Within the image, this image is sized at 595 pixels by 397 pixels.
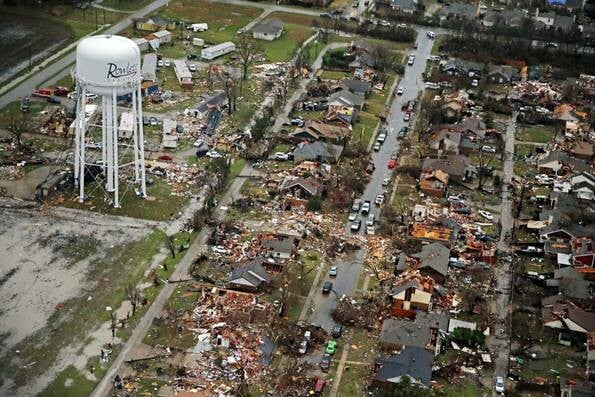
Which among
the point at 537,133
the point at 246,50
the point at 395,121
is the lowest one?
the point at 246,50

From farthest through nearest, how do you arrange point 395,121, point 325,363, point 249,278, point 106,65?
1. point 395,121
2. point 106,65
3. point 249,278
4. point 325,363

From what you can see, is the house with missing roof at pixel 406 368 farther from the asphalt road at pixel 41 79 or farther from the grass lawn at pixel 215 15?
the grass lawn at pixel 215 15

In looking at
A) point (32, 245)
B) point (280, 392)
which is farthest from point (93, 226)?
point (280, 392)

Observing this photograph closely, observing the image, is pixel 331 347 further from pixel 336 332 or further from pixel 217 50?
pixel 217 50

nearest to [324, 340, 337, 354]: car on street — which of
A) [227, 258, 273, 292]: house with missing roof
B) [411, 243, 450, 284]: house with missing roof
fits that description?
[227, 258, 273, 292]: house with missing roof

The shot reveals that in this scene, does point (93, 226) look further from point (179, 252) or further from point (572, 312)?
point (572, 312)

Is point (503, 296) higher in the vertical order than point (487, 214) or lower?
higher

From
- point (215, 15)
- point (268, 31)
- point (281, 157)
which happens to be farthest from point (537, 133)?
point (215, 15)
